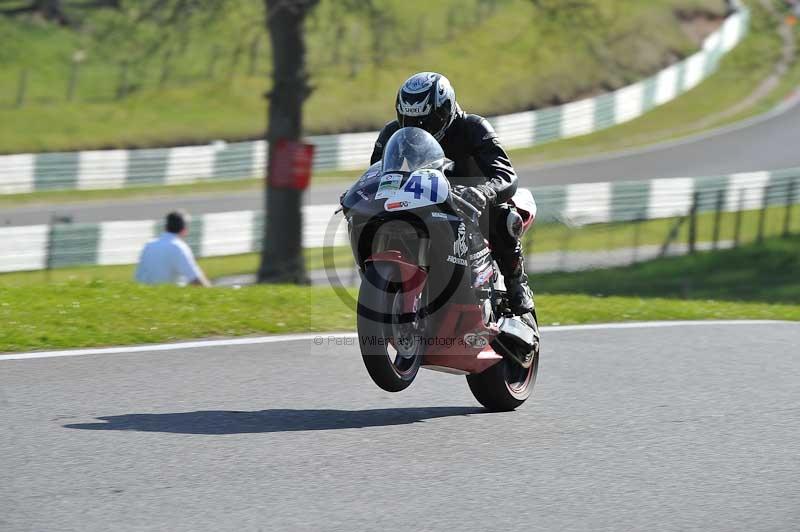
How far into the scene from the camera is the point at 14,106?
3381 centimetres

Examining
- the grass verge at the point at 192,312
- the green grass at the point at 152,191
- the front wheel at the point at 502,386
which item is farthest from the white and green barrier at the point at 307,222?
the front wheel at the point at 502,386

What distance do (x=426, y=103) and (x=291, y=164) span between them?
389 inches

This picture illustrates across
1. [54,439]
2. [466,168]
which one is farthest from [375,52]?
[54,439]

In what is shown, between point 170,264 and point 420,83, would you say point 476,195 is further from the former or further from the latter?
point 170,264

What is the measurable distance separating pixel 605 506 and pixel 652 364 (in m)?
3.69

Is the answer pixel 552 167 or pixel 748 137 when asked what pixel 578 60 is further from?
pixel 552 167

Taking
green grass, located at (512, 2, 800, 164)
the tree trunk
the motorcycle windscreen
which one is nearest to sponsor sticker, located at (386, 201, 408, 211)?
the motorcycle windscreen

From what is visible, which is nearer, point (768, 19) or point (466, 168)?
point (466, 168)

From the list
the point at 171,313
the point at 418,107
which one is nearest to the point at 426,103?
the point at 418,107

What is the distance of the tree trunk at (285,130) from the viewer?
54.3ft

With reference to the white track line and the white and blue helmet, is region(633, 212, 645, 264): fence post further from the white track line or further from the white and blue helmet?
the white and blue helmet

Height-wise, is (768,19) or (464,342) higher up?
(768,19)

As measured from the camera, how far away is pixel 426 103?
6715 mm

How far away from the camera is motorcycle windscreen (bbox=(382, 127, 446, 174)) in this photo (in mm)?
6473
